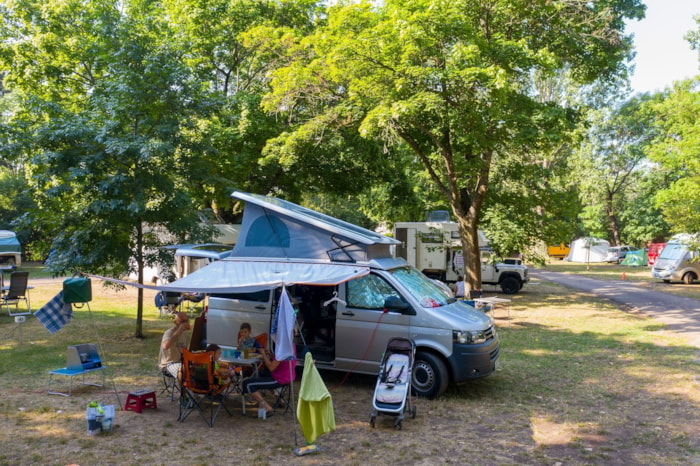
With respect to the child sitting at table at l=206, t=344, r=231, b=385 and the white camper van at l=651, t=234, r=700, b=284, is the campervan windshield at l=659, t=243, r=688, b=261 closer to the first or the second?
the white camper van at l=651, t=234, r=700, b=284

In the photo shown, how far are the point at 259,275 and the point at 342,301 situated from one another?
4.61 ft

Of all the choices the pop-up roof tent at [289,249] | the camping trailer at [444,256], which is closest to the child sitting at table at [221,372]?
the pop-up roof tent at [289,249]

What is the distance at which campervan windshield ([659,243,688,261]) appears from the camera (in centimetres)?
2647

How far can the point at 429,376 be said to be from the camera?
766 cm

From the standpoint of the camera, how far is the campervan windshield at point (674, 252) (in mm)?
26466

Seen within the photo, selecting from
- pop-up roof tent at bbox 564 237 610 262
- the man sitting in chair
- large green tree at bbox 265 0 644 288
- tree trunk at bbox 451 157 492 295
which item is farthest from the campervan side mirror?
pop-up roof tent at bbox 564 237 610 262

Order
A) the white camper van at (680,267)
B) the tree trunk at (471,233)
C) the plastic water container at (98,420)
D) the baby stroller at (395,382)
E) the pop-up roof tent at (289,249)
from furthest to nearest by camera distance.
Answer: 1. the white camper van at (680,267)
2. the tree trunk at (471,233)
3. the pop-up roof tent at (289,249)
4. the baby stroller at (395,382)
5. the plastic water container at (98,420)

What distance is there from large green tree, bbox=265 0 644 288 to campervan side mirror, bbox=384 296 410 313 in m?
6.40

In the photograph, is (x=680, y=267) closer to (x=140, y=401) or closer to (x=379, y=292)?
(x=379, y=292)

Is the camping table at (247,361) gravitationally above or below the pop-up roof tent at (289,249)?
below

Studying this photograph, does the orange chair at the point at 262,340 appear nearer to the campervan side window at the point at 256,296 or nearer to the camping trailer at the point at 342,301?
the camping trailer at the point at 342,301

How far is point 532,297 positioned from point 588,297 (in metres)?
2.15

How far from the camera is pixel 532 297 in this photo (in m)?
20.8

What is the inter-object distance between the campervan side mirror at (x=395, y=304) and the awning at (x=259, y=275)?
0.65 meters
